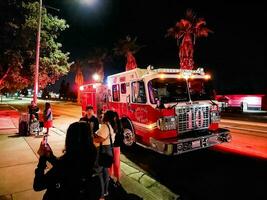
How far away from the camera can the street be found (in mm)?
5801

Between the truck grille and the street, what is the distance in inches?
40.9

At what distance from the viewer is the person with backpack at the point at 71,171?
272 cm

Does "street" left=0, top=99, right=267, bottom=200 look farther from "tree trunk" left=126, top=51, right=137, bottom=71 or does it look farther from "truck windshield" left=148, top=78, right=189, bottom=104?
"tree trunk" left=126, top=51, right=137, bottom=71

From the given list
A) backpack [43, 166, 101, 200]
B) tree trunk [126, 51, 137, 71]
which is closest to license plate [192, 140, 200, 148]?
backpack [43, 166, 101, 200]

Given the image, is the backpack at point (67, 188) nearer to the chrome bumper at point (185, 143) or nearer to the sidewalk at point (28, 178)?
the sidewalk at point (28, 178)

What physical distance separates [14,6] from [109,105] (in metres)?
12.4

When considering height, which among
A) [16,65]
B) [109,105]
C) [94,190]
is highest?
[16,65]

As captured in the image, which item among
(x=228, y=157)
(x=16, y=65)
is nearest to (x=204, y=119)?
(x=228, y=157)

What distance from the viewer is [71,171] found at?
2762 mm

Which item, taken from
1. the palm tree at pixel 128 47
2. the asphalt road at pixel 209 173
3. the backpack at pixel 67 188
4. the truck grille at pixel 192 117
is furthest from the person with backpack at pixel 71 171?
the palm tree at pixel 128 47

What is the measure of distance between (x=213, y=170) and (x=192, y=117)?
5.90 feet

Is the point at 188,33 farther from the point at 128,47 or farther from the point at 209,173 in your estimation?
the point at 209,173

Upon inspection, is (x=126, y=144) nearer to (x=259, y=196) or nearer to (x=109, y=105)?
(x=109, y=105)

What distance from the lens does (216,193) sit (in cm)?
572
